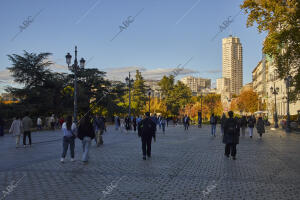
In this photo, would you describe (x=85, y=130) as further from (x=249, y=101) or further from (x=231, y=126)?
(x=249, y=101)

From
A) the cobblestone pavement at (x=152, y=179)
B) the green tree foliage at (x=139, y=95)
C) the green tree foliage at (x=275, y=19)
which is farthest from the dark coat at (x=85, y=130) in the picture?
the green tree foliage at (x=139, y=95)

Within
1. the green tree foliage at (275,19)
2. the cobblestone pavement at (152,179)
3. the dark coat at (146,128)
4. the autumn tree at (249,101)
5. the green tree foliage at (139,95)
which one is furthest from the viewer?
the autumn tree at (249,101)

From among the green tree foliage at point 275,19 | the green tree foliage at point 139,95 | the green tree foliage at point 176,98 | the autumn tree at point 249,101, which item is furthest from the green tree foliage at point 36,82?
the autumn tree at point 249,101

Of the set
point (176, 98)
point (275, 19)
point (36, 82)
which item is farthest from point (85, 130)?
point (176, 98)

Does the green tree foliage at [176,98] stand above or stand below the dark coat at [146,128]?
above

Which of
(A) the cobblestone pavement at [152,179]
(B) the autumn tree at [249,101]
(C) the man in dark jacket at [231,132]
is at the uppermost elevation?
(B) the autumn tree at [249,101]

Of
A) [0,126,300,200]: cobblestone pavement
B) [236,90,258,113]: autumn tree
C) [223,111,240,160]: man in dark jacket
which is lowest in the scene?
[0,126,300,200]: cobblestone pavement

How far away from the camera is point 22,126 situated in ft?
60.4

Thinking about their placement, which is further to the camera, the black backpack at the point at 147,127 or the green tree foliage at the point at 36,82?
the green tree foliage at the point at 36,82

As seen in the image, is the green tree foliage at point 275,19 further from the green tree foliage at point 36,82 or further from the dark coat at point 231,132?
the green tree foliage at point 36,82

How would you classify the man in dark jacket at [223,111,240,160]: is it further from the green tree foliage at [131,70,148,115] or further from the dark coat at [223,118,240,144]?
the green tree foliage at [131,70,148,115]

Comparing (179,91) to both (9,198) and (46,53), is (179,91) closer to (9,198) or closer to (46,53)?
(46,53)

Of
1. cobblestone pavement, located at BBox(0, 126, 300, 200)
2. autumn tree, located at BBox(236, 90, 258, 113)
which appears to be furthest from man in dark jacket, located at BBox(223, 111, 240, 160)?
autumn tree, located at BBox(236, 90, 258, 113)

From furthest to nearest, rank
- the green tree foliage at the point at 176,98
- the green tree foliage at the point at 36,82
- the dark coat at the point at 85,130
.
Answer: the green tree foliage at the point at 176,98, the green tree foliage at the point at 36,82, the dark coat at the point at 85,130
